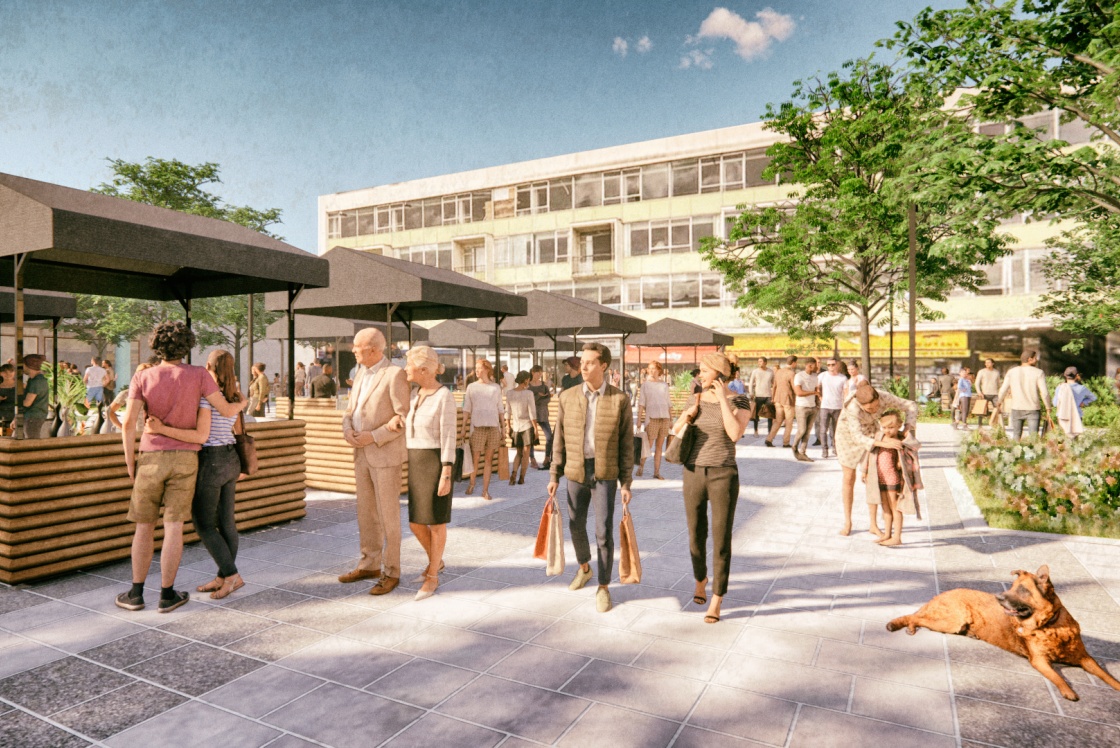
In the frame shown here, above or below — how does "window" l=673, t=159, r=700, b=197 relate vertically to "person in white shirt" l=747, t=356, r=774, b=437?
above

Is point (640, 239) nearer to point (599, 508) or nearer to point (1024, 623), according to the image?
point (599, 508)

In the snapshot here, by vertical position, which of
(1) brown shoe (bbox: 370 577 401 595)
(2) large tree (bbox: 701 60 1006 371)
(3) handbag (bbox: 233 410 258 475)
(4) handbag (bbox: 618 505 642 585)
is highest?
(2) large tree (bbox: 701 60 1006 371)

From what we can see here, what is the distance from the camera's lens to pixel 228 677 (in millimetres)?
3416

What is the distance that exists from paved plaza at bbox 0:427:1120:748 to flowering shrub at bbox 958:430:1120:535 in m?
0.86

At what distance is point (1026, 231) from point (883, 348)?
7.87 metres

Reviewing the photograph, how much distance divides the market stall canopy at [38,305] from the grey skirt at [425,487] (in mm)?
8865

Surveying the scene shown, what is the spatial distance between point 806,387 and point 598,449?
813cm

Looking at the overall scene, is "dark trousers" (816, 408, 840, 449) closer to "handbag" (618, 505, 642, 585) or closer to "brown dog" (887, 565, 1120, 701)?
"brown dog" (887, 565, 1120, 701)

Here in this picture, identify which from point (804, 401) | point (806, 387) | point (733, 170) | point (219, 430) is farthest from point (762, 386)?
point (733, 170)

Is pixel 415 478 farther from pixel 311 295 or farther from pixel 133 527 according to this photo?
pixel 311 295

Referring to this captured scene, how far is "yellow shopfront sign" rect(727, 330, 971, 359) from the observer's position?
29.5 metres

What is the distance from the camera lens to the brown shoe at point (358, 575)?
4.94 m

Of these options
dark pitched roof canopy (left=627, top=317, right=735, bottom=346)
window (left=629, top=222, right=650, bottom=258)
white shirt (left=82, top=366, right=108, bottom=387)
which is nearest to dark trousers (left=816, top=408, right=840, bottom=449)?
dark pitched roof canopy (left=627, top=317, right=735, bottom=346)

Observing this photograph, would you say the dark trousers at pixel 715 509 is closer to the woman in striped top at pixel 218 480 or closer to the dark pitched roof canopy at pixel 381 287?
the woman in striped top at pixel 218 480
